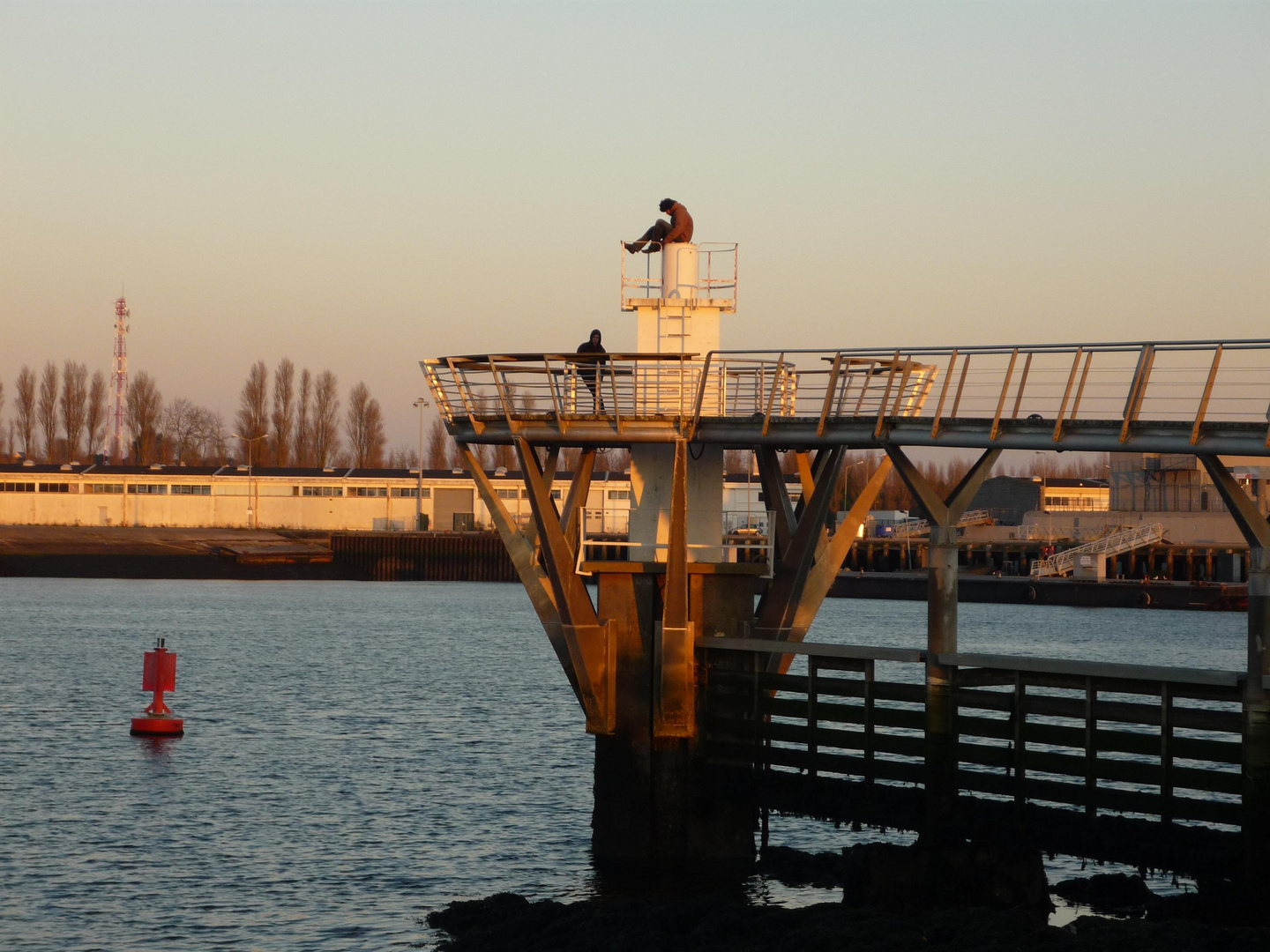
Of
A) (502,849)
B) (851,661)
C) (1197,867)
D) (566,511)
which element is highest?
(566,511)

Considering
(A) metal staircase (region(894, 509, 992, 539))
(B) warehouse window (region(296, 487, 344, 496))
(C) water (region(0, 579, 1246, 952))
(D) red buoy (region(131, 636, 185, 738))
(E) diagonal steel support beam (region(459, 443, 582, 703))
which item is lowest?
(C) water (region(0, 579, 1246, 952))

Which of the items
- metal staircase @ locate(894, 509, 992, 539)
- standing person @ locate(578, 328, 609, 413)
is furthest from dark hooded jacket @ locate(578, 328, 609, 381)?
metal staircase @ locate(894, 509, 992, 539)

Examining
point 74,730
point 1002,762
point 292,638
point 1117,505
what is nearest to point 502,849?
point 1002,762

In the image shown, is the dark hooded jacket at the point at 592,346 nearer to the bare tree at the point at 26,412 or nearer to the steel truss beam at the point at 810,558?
the steel truss beam at the point at 810,558

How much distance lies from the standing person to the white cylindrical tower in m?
1.67

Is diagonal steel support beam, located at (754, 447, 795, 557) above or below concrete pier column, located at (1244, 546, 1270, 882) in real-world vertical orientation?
above

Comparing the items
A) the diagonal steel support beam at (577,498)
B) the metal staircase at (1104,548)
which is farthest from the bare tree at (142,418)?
the diagonal steel support beam at (577,498)

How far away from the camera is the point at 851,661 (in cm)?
2097

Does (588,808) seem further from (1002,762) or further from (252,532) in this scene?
(252,532)

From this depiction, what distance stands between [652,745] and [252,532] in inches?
4791

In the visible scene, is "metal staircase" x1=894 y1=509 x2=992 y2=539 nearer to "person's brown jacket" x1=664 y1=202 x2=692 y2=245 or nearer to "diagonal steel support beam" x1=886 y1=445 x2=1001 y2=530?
"person's brown jacket" x1=664 y1=202 x2=692 y2=245

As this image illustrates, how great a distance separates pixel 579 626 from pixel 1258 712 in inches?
355

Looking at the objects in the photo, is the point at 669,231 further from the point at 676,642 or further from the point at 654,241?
the point at 676,642

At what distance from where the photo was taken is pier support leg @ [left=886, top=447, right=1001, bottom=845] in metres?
19.0
